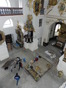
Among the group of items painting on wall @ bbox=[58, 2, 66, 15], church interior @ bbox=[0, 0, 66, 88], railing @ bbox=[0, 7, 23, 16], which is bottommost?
church interior @ bbox=[0, 0, 66, 88]

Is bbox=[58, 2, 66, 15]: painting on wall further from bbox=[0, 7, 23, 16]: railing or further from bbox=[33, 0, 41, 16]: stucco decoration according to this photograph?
bbox=[0, 7, 23, 16]: railing

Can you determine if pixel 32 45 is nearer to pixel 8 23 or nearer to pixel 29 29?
pixel 29 29

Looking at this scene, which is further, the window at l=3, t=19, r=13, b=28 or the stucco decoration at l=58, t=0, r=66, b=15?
the window at l=3, t=19, r=13, b=28

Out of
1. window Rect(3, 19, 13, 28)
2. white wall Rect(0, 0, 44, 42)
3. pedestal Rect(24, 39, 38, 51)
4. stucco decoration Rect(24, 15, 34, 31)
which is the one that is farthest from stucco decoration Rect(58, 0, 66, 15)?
window Rect(3, 19, 13, 28)

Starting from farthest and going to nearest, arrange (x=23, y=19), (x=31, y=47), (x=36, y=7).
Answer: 1. (x=31, y=47)
2. (x=36, y=7)
3. (x=23, y=19)

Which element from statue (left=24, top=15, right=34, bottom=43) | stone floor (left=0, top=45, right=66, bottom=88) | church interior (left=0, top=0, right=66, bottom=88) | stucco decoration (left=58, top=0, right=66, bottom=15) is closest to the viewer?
stone floor (left=0, top=45, right=66, bottom=88)

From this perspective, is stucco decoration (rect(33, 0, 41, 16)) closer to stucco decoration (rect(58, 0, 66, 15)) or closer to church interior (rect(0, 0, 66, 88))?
church interior (rect(0, 0, 66, 88))

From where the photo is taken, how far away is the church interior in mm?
8844

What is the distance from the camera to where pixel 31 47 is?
14.0m

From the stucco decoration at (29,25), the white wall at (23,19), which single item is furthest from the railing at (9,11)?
the stucco decoration at (29,25)

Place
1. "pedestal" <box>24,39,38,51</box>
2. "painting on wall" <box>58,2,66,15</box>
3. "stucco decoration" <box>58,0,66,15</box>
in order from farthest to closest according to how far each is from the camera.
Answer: "pedestal" <box>24,39,38,51</box>
"painting on wall" <box>58,2,66,15</box>
"stucco decoration" <box>58,0,66,15</box>

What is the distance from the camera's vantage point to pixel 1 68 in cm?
1015

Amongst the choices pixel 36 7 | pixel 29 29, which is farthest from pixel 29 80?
pixel 36 7

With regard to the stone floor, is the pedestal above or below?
above
